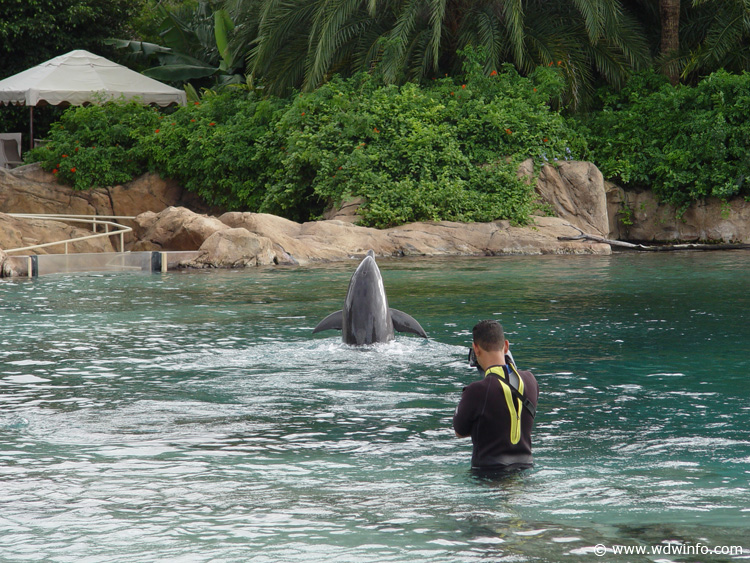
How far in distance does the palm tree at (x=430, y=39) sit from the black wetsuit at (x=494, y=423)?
56.8 feet

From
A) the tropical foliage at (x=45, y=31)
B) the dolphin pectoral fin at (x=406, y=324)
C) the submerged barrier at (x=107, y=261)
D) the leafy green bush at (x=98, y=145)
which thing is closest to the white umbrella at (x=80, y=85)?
the leafy green bush at (x=98, y=145)

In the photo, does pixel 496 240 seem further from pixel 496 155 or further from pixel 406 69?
pixel 406 69

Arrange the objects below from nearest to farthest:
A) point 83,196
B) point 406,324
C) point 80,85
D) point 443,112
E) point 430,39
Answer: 1. point 406,324
2. point 443,112
3. point 430,39
4. point 83,196
5. point 80,85

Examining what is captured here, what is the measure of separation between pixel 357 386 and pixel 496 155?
15050 millimetres

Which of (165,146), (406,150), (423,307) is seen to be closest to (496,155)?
(406,150)

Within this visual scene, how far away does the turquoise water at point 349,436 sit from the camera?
4270mm

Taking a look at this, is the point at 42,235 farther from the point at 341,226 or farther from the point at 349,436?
the point at 349,436

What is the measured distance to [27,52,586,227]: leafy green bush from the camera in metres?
20.5

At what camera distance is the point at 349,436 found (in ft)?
19.6

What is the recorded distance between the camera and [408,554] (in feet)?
13.3

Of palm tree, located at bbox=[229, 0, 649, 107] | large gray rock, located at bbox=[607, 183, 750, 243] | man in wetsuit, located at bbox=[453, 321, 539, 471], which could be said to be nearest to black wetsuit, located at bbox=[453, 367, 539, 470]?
man in wetsuit, located at bbox=[453, 321, 539, 471]

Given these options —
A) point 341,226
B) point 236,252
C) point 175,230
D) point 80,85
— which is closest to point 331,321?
point 236,252

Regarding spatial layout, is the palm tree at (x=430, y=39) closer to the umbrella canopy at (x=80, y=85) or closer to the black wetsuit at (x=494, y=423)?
the umbrella canopy at (x=80, y=85)

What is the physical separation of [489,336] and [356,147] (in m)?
16.6
